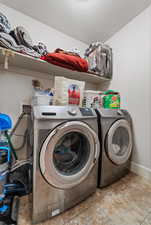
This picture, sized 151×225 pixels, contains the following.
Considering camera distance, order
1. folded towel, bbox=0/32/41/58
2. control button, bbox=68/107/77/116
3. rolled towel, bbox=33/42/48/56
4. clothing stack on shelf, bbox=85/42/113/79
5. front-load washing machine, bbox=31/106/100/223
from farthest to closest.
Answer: clothing stack on shelf, bbox=85/42/113/79 < rolled towel, bbox=33/42/48/56 < folded towel, bbox=0/32/41/58 < control button, bbox=68/107/77/116 < front-load washing machine, bbox=31/106/100/223

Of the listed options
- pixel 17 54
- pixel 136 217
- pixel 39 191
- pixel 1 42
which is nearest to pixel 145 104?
pixel 136 217

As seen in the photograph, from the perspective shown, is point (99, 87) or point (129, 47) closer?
point (129, 47)

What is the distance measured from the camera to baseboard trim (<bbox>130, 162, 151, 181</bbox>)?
115 centimetres

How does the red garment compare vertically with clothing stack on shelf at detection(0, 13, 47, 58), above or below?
below

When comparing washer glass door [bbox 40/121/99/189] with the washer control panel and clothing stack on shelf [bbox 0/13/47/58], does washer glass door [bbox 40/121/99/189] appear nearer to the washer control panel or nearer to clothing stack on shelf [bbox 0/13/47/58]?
the washer control panel

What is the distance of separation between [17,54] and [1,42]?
0.14 meters

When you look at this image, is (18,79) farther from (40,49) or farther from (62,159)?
(62,159)

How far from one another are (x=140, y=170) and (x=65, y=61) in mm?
1634

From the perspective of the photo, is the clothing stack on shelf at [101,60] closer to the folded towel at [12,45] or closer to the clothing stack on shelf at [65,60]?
the clothing stack on shelf at [65,60]

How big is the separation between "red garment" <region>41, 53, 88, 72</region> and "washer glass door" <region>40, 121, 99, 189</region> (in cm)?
79

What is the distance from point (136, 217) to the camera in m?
0.73

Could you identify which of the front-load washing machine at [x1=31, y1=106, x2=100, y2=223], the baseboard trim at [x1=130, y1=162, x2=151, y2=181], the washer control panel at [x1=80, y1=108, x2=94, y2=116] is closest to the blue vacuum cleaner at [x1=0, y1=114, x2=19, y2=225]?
the front-load washing machine at [x1=31, y1=106, x2=100, y2=223]

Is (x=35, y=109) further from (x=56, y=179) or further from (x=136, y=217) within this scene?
(x=136, y=217)

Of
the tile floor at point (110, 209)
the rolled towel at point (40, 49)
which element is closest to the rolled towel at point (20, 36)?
the rolled towel at point (40, 49)
